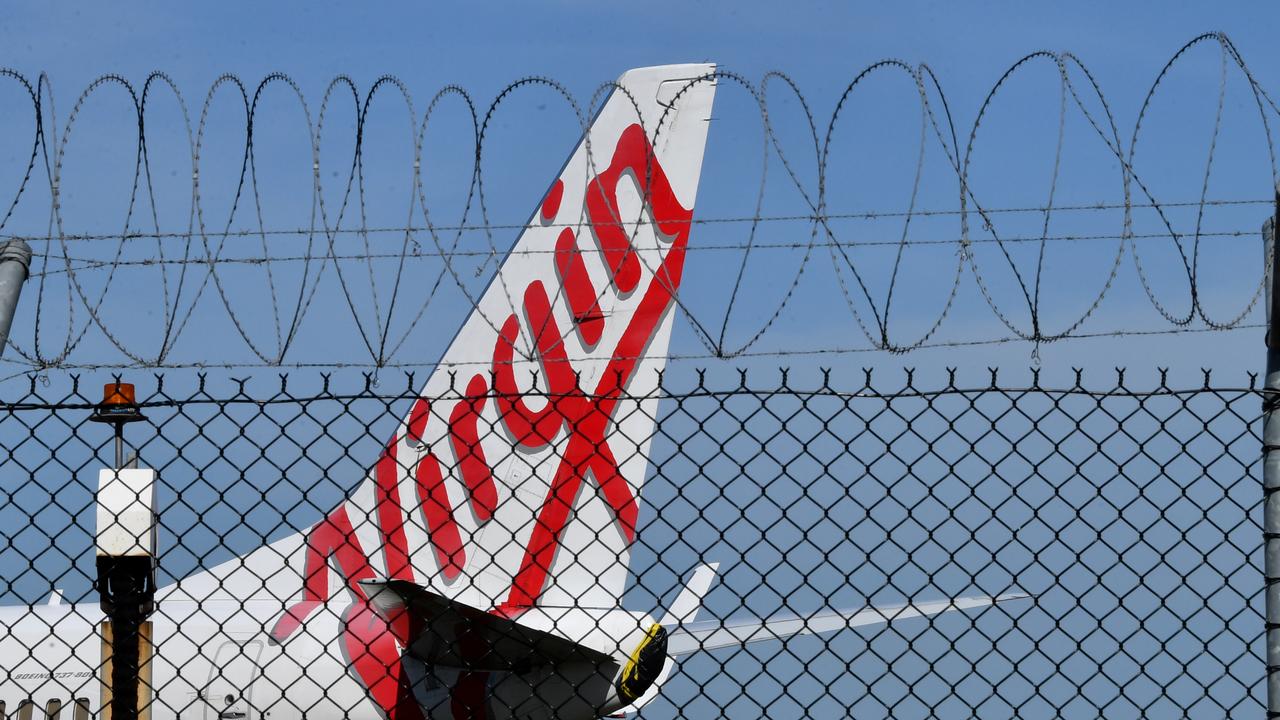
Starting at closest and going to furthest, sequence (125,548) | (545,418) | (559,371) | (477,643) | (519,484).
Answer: (125,548) < (477,643) < (519,484) < (545,418) < (559,371)

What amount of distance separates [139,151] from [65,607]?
388 inches

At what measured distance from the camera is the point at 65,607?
14.9 meters

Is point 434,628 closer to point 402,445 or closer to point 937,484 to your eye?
point 402,445

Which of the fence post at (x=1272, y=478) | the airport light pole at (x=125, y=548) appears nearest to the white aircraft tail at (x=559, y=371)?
the airport light pole at (x=125, y=548)

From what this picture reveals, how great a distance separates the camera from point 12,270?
17.0ft

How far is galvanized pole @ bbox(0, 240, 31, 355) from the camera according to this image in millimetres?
5109

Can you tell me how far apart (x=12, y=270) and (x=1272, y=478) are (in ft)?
14.7

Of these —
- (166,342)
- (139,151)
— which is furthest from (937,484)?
(139,151)

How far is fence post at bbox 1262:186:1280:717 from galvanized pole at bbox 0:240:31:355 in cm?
434

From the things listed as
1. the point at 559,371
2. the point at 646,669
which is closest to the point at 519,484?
the point at 559,371

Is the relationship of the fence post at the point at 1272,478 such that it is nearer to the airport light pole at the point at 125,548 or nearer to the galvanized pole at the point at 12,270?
the airport light pole at the point at 125,548

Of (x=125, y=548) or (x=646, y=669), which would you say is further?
(x=646, y=669)

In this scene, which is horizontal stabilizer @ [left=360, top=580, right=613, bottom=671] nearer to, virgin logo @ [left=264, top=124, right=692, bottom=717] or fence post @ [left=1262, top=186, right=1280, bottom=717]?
virgin logo @ [left=264, top=124, right=692, bottom=717]

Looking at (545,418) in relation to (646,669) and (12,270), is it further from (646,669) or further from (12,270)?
(12,270)
